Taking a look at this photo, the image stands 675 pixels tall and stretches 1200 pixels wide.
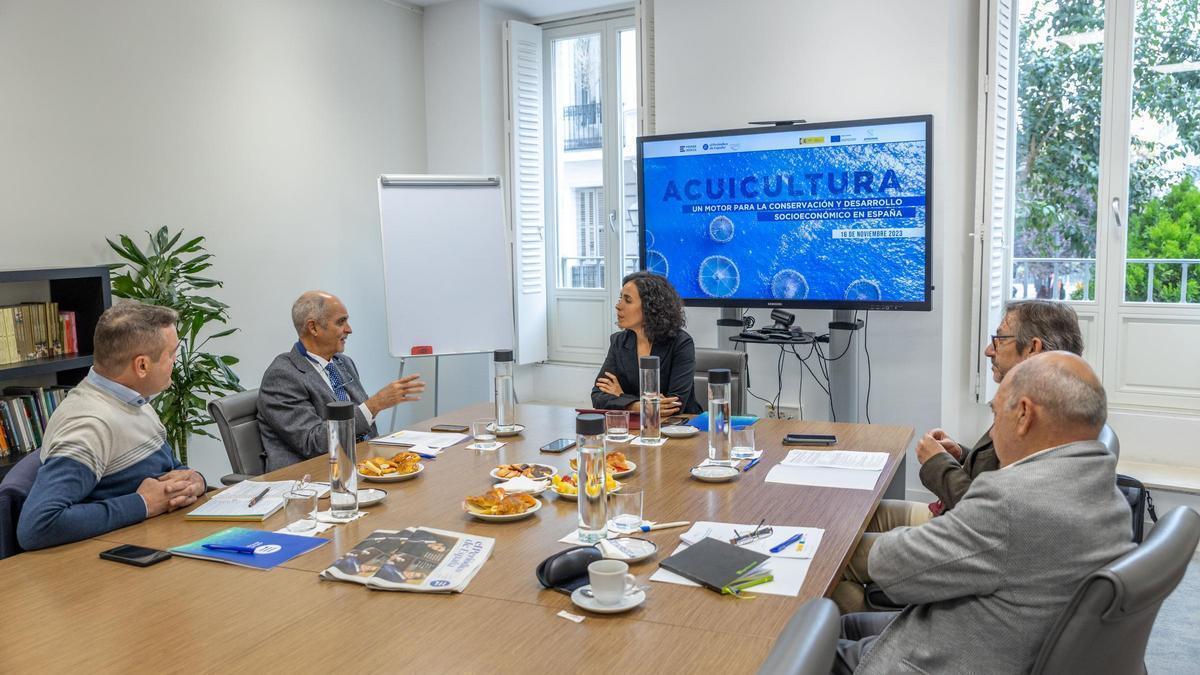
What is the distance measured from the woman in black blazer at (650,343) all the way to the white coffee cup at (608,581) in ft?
6.54

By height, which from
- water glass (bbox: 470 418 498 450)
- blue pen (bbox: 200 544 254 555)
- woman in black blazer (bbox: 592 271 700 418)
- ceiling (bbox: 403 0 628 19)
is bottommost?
blue pen (bbox: 200 544 254 555)

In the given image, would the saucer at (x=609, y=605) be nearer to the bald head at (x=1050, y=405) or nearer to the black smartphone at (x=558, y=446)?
the bald head at (x=1050, y=405)

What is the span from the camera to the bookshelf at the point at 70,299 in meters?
3.71

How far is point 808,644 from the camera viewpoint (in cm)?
113

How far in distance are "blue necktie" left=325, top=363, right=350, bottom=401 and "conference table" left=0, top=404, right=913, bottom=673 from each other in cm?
118

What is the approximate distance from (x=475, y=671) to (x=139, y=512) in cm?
119

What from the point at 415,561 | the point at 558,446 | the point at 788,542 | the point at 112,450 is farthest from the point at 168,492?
the point at 788,542

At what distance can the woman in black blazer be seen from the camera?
12.1 feet

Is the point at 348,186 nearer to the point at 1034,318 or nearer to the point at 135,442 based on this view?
the point at 135,442

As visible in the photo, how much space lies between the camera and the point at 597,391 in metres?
3.71

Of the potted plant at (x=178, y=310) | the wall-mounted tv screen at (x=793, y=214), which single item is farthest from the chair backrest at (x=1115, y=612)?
the potted plant at (x=178, y=310)

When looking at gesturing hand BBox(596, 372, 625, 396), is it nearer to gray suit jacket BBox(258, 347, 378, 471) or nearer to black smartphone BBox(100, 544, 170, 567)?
gray suit jacket BBox(258, 347, 378, 471)

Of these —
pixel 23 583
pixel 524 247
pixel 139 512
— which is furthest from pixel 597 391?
pixel 524 247

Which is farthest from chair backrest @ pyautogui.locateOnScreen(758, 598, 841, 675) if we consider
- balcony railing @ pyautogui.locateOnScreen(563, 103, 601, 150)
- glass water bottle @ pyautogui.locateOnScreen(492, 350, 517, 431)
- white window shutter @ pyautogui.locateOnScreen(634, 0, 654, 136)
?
balcony railing @ pyautogui.locateOnScreen(563, 103, 601, 150)
